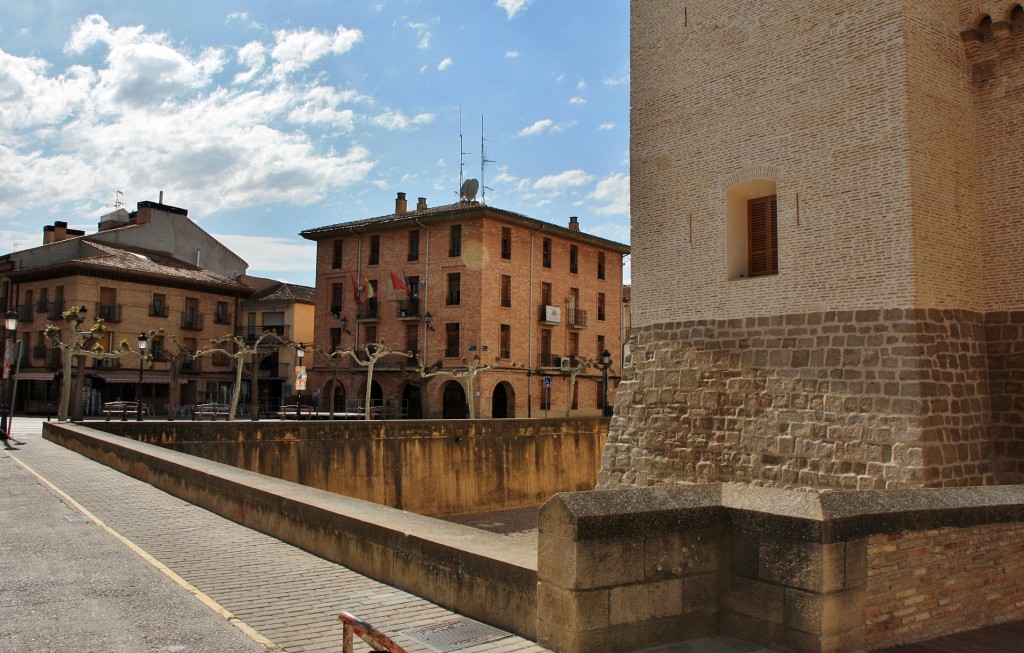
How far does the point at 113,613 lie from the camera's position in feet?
18.8

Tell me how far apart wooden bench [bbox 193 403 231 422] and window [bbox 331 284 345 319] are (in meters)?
11.4

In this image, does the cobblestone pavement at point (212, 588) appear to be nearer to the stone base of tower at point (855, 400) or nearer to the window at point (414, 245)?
the stone base of tower at point (855, 400)

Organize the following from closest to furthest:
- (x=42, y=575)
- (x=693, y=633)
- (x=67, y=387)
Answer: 1. (x=693, y=633)
2. (x=42, y=575)
3. (x=67, y=387)

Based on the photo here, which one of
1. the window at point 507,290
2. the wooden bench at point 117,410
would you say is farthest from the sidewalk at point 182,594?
the window at point 507,290

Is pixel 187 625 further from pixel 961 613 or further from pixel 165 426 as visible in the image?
pixel 165 426

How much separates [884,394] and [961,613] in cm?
564

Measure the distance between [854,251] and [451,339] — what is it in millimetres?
30437

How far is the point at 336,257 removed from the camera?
153 ft

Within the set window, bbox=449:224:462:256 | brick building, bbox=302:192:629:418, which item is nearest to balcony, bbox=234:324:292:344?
brick building, bbox=302:192:629:418

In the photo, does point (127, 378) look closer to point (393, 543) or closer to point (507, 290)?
point (507, 290)

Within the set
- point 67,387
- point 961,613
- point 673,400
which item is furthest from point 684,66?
point 67,387

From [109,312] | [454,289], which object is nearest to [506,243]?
[454,289]

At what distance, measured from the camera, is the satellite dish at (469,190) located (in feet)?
148

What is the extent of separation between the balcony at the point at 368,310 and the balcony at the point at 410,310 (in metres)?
1.82
